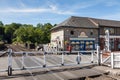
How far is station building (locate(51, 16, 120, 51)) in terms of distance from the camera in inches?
1336

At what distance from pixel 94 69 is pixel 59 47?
20644 mm

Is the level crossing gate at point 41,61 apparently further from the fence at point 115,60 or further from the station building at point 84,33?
the station building at point 84,33

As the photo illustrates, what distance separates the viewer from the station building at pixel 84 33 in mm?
33938

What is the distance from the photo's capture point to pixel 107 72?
12484 millimetres

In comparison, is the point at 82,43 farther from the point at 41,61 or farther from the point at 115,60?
the point at 115,60

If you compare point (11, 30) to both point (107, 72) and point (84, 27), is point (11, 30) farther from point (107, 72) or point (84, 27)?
point (107, 72)

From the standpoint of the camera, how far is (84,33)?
3553 centimetres

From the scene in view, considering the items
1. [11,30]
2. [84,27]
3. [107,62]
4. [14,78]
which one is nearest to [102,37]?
[84,27]

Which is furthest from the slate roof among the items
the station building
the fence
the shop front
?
the fence

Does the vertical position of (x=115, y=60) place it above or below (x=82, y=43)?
below

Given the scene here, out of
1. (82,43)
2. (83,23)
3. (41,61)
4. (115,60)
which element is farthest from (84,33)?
(115,60)

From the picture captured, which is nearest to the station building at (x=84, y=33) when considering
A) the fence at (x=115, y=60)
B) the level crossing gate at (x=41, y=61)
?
the level crossing gate at (x=41, y=61)

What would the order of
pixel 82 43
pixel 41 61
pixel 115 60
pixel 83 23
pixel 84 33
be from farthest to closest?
pixel 83 23
pixel 84 33
pixel 82 43
pixel 41 61
pixel 115 60

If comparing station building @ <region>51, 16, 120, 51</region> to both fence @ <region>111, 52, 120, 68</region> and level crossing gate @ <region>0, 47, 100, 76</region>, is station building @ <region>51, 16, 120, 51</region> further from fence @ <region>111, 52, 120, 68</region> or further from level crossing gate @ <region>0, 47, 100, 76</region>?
fence @ <region>111, 52, 120, 68</region>
